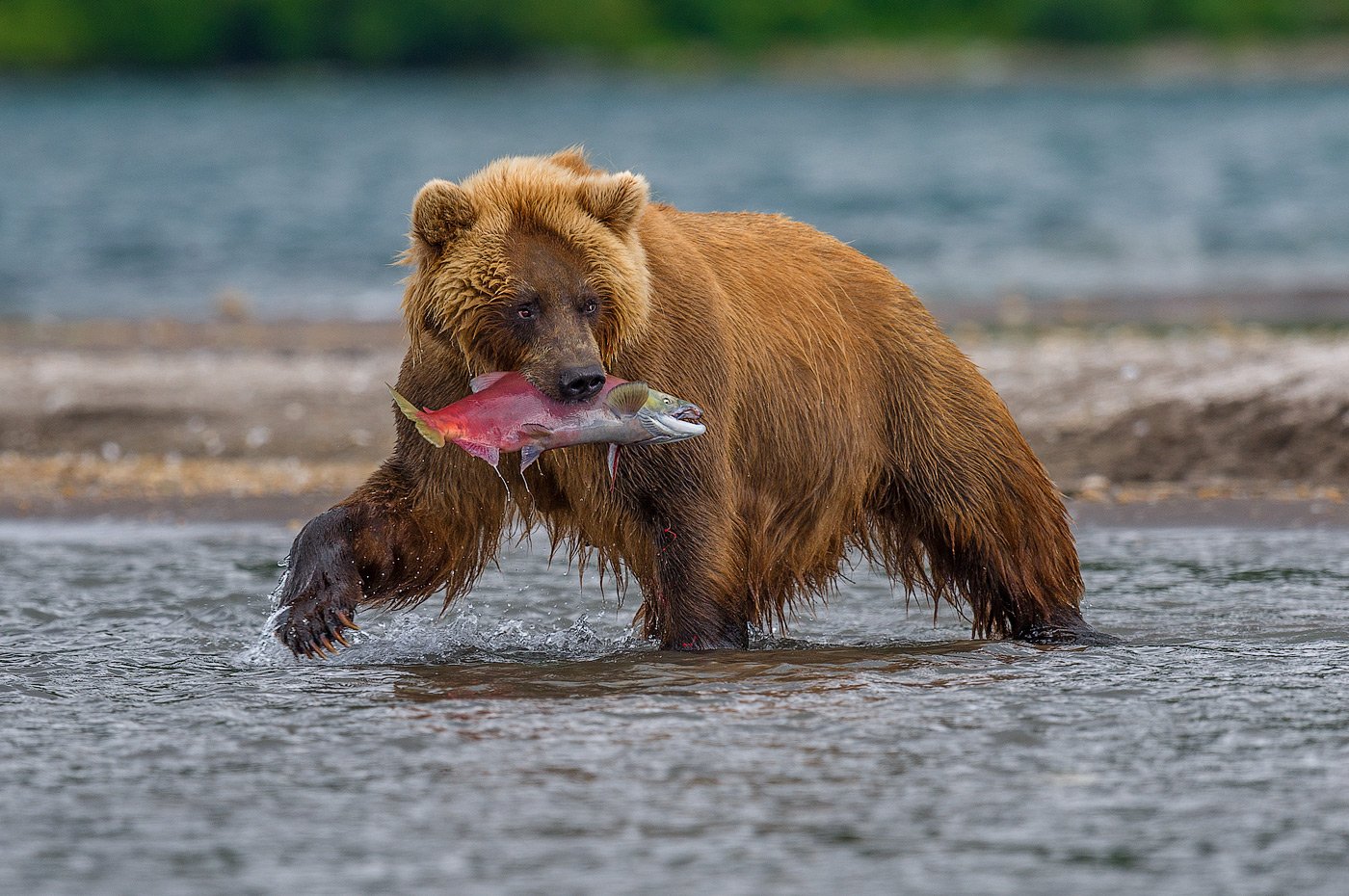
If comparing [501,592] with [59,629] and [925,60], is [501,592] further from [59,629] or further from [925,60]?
[925,60]

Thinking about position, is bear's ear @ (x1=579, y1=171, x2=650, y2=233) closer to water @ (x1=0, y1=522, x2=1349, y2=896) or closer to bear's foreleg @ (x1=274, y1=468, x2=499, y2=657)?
bear's foreleg @ (x1=274, y1=468, x2=499, y2=657)

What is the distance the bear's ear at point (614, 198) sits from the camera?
5.50 m

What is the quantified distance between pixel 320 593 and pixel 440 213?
1176mm

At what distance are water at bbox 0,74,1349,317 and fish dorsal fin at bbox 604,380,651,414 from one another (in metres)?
12.8

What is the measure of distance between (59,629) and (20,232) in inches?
877

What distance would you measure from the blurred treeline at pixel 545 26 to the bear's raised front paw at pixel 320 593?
284ft

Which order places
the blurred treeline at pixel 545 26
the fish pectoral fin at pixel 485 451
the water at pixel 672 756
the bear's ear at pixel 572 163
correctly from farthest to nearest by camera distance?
the blurred treeline at pixel 545 26 → the bear's ear at pixel 572 163 → the fish pectoral fin at pixel 485 451 → the water at pixel 672 756

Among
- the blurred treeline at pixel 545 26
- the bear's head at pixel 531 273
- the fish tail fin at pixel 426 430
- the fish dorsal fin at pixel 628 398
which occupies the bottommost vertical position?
the fish tail fin at pixel 426 430

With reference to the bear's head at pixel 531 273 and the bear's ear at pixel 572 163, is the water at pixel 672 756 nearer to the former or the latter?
the bear's head at pixel 531 273

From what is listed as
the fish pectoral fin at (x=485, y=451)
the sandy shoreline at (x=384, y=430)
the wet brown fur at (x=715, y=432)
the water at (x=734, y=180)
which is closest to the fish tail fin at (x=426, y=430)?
the fish pectoral fin at (x=485, y=451)

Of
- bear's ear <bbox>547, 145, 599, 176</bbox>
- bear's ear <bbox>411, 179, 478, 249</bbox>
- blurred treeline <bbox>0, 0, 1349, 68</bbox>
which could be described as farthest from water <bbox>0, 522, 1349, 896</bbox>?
blurred treeline <bbox>0, 0, 1349, 68</bbox>

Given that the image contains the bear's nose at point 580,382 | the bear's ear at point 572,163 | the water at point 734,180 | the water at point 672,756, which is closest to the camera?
the water at point 672,756

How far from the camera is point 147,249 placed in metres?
24.7

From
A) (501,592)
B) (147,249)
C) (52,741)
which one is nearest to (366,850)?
(52,741)
